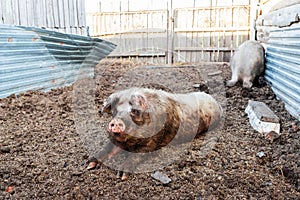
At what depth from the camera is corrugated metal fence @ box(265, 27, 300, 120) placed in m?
3.45

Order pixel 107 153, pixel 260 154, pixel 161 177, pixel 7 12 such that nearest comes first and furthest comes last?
1. pixel 161 177
2. pixel 107 153
3. pixel 260 154
4. pixel 7 12

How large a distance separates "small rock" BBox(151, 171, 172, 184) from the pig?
299 centimetres

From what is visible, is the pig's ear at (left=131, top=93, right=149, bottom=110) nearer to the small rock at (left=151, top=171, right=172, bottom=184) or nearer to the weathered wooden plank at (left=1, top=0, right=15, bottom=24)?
the small rock at (left=151, top=171, right=172, bottom=184)

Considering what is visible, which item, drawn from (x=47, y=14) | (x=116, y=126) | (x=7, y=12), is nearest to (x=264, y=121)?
(x=116, y=126)

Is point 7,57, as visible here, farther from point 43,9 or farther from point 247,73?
A: point 247,73

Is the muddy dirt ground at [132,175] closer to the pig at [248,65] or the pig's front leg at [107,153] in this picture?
the pig's front leg at [107,153]

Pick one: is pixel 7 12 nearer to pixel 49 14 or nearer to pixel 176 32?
pixel 49 14

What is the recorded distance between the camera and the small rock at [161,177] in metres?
2.04

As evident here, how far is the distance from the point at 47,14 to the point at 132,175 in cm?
465

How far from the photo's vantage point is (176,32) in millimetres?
8062

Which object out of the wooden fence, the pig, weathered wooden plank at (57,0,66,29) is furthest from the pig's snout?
the wooden fence

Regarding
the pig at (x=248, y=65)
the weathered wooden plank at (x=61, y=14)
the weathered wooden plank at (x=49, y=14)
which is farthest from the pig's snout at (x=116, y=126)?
the weathered wooden plank at (x=61, y=14)

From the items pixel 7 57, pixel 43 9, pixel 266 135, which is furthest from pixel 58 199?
pixel 43 9

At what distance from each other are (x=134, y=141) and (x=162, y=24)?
21.0ft
